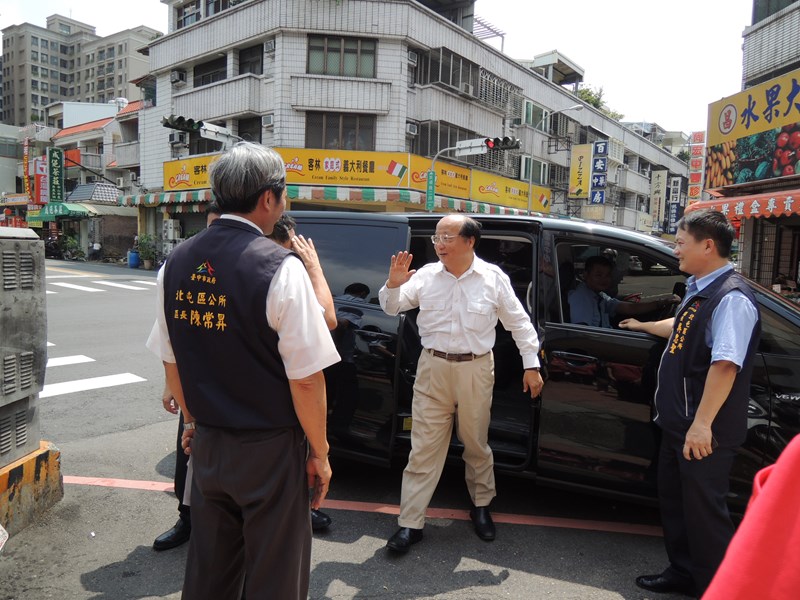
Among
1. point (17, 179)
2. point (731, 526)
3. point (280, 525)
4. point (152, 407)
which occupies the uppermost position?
point (17, 179)

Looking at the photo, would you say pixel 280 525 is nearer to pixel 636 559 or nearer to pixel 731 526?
pixel 731 526

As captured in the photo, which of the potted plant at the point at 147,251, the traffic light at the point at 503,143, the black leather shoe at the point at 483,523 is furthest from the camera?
the potted plant at the point at 147,251

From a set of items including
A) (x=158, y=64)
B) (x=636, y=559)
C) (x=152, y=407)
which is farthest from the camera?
(x=158, y=64)

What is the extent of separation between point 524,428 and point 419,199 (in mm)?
18632

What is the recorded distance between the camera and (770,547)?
0.69 meters

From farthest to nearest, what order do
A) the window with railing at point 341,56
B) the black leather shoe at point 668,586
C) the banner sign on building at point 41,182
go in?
the banner sign on building at point 41,182
the window with railing at point 341,56
the black leather shoe at point 668,586

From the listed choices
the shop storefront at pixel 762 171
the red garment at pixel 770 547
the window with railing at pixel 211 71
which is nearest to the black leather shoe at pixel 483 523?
the red garment at pixel 770 547

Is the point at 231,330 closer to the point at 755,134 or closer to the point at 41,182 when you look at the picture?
the point at 755,134

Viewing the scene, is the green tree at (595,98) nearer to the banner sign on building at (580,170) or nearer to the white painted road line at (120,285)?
the banner sign on building at (580,170)

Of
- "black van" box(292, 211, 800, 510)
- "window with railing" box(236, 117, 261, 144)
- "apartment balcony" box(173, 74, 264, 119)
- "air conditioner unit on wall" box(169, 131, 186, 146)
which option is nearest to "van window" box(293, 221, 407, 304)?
"black van" box(292, 211, 800, 510)

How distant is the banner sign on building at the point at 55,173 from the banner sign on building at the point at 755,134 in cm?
3350

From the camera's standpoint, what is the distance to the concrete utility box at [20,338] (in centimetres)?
300

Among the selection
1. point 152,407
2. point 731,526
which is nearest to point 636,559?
point 731,526

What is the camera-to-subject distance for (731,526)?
8.20 feet
